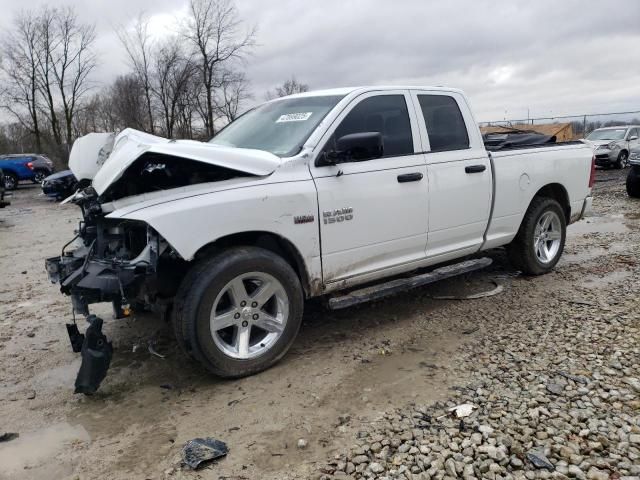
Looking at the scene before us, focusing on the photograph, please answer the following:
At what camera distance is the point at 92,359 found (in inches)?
129

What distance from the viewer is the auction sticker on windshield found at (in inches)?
163

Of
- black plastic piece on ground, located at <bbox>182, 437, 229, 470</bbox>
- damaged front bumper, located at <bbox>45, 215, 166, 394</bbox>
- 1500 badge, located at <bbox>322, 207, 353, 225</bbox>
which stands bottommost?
black plastic piece on ground, located at <bbox>182, 437, 229, 470</bbox>

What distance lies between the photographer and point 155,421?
3168 millimetres

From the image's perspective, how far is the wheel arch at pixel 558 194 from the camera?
18.8 feet

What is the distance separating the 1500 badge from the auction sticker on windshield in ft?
2.77

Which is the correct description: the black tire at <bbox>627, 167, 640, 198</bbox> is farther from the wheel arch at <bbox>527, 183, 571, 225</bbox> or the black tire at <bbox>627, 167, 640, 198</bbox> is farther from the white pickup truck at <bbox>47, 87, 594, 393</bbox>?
the white pickup truck at <bbox>47, 87, 594, 393</bbox>

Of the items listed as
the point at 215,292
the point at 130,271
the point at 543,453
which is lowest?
the point at 543,453

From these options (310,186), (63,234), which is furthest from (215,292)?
(63,234)

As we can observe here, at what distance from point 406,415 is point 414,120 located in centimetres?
257

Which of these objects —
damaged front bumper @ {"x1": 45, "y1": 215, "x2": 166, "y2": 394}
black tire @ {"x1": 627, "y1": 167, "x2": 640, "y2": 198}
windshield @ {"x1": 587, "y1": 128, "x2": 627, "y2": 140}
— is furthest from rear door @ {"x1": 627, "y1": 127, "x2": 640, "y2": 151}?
damaged front bumper @ {"x1": 45, "y1": 215, "x2": 166, "y2": 394}

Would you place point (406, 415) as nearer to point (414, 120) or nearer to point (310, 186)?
point (310, 186)

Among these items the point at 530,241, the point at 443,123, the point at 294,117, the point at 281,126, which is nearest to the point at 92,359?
the point at 281,126

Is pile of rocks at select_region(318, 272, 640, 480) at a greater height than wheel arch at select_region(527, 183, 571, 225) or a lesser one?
lesser

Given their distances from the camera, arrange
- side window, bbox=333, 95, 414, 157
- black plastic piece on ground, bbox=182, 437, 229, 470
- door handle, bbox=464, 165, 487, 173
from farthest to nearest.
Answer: door handle, bbox=464, 165, 487, 173
side window, bbox=333, 95, 414, 157
black plastic piece on ground, bbox=182, 437, 229, 470
